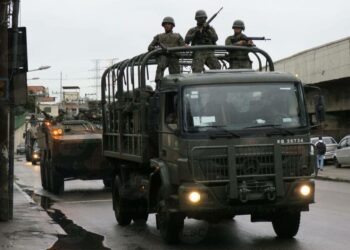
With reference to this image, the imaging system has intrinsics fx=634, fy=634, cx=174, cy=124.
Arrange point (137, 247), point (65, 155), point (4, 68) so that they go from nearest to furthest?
point (137, 247) → point (4, 68) → point (65, 155)

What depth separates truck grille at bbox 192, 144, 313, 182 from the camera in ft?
27.6

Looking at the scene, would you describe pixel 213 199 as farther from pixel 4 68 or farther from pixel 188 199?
pixel 4 68

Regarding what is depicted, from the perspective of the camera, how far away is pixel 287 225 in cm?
963

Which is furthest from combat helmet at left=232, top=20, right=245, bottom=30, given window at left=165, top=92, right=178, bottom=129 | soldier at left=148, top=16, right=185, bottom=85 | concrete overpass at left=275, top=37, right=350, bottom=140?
concrete overpass at left=275, top=37, right=350, bottom=140

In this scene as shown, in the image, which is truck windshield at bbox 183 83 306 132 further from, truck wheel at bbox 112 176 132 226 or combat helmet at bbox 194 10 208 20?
truck wheel at bbox 112 176 132 226

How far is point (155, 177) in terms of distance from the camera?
950 cm

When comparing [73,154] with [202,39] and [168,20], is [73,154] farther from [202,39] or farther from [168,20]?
[202,39]

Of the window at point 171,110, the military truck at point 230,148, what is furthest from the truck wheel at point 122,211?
the window at point 171,110

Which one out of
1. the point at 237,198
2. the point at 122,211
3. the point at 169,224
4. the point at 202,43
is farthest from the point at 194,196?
the point at 122,211

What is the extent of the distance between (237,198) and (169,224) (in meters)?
1.26

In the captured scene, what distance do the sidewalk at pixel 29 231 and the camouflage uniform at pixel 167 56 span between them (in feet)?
10.1

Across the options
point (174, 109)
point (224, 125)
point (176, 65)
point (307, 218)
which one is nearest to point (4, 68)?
point (176, 65)

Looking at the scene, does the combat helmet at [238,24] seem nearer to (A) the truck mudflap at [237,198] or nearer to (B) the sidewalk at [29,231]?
(A) the truck mudflap at [237,198]

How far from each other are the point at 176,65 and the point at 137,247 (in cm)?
308
